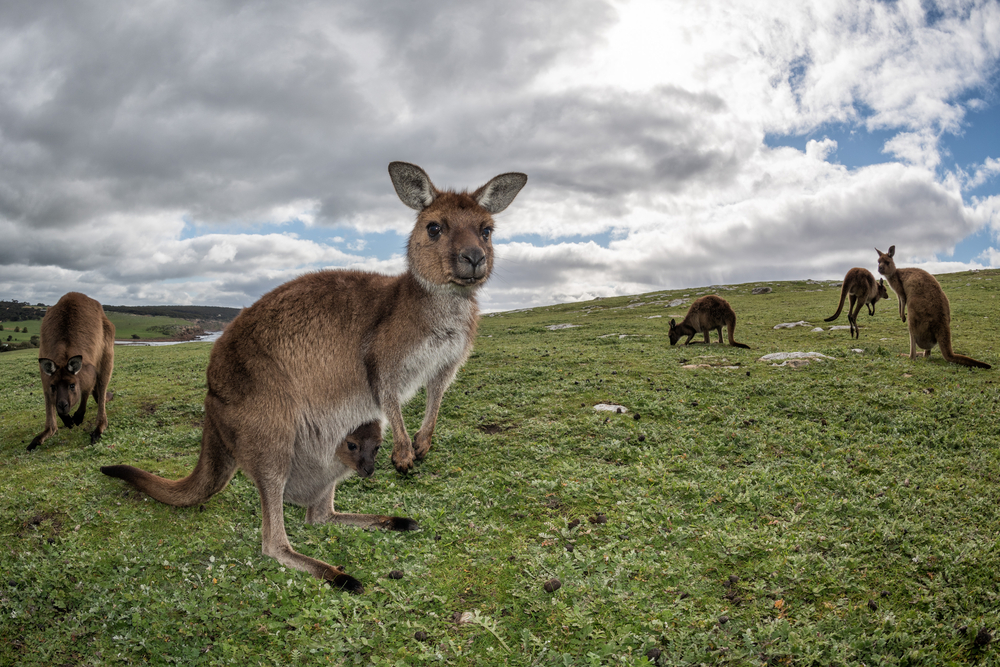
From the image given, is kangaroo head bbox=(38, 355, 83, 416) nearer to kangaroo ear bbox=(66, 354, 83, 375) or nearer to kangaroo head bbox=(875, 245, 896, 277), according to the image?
kangaroo ear bbox=(66, 354, 83, 375)

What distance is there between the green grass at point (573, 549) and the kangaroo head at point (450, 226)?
8.36 ft

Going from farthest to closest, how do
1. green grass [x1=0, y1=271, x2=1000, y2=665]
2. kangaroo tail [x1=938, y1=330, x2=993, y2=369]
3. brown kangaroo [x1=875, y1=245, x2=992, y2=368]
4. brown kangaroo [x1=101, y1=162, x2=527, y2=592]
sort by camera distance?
brown kangaroo [x1=875, y1=245, x2=992, y2=368]
kangaroo tail [x1=938, y1=330, x2=993, y2=369]
brown kangaroo [x1=101, y1=162, x2=527, y2=592]
green grass [x1=0, y1=271, x2=1000, y2=665]

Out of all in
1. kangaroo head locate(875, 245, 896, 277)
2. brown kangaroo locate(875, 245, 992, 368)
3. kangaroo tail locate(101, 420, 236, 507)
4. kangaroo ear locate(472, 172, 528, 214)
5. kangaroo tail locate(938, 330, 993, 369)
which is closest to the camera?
kangaroo tail locate(101, 420, 236, 507)

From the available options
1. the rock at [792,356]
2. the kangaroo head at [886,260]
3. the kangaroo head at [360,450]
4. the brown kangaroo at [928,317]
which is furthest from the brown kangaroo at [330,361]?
the kangaroo head at [886,260]

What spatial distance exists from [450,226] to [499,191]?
0.74 meters

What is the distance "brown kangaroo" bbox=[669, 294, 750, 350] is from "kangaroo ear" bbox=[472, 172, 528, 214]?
13.6 meters

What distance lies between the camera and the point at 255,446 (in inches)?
186

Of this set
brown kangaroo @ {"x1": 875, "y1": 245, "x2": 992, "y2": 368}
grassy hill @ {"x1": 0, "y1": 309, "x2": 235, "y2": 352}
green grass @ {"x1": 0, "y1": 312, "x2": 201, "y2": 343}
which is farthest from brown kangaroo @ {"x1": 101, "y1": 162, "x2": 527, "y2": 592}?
green grass @ {"x1": 0, "y1": 312, "x2": 201, "y2": 343}

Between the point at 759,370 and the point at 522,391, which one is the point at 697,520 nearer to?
the point at 522,391

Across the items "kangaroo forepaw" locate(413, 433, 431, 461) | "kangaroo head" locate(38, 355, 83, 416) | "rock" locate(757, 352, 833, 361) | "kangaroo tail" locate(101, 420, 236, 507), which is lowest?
"kangaroo tail" locate(101, 420, 236, 507)

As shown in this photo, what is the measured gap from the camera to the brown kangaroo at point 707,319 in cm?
1734

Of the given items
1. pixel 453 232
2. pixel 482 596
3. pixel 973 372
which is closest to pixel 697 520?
pixel 482 596

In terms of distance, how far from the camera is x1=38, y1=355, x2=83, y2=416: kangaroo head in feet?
29.3

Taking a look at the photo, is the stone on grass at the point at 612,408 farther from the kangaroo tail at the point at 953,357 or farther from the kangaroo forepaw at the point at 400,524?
the kangaroo tail at the point at 953,357
